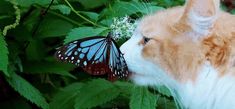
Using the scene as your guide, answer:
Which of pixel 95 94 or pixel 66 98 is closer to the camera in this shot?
pixel 95 94

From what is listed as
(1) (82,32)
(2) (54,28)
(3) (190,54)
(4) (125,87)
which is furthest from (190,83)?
(2) (54,28)

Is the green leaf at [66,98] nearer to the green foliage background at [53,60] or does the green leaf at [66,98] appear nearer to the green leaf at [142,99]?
the green foliage background at [53,60]

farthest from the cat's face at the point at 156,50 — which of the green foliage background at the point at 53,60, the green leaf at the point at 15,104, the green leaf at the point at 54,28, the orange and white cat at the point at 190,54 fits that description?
the green leaf at the point at 15,104

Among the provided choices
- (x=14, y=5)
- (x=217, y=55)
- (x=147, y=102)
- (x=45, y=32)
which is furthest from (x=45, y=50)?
(x=217, y=55)

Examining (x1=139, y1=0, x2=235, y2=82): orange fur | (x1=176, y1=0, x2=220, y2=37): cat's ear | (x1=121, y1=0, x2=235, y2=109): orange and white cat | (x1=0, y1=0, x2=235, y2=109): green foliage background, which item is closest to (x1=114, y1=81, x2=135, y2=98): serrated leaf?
(x1=0, y1=0, x2=235, y2=109): green foliage background

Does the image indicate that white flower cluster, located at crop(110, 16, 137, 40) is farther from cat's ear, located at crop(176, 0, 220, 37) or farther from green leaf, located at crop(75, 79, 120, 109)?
cat's ear, located at crop(176, 0, 220, 37)

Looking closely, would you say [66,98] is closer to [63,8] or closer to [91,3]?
[63,8]

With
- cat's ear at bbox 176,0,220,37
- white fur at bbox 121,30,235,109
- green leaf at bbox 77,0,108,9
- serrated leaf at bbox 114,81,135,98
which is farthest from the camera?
green leaf at bbox 77,0,108,9

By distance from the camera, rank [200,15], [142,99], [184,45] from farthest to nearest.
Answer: [142,99], [184,45], [200,15]

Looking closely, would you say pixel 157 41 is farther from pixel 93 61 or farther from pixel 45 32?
pixel 45 32
